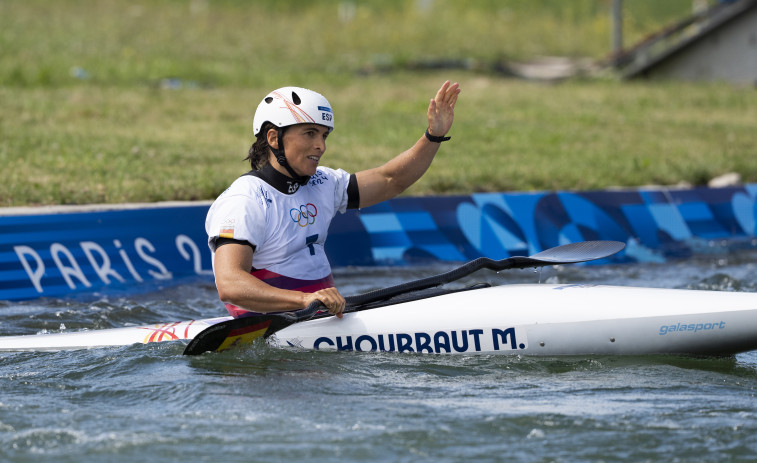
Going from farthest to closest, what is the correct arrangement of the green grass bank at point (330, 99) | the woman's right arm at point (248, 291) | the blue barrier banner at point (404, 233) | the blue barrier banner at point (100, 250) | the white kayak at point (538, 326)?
the green grass bank at point (330, 99) < the blue barrier banner at point (404, 233) < the blue barrier banner at point (100, 250) < the white kayak at point (538, 326) < the woman's right arm at point (248, 291)

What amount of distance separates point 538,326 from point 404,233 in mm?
4114

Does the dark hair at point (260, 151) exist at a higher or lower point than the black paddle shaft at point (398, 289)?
higher

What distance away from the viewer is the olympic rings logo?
5453mm

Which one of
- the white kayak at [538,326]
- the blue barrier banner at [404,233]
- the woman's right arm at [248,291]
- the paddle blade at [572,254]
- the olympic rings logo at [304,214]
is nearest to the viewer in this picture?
the woman's right arm at [248,291]

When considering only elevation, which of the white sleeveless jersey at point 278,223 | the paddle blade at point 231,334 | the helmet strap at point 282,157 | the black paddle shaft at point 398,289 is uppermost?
the helmet strap at point 282,157

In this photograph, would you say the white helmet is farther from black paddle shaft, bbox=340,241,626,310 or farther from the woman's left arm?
black paddle shaft, bbox=340,241,626,310

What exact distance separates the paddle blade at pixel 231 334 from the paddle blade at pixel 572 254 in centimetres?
148

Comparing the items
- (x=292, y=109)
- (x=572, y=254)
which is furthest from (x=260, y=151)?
(x=572, y=254)

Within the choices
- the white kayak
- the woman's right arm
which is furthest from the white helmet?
the white kayak

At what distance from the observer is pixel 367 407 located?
14.9 feet

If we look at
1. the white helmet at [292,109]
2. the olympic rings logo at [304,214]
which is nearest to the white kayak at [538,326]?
the olympic rings logo at [304,214]

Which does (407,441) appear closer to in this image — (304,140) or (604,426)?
(604,426)

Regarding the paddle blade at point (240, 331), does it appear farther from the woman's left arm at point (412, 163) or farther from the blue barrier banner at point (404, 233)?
the blue barrier banner at point (404, 233)

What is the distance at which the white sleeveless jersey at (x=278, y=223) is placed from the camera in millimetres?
5156
